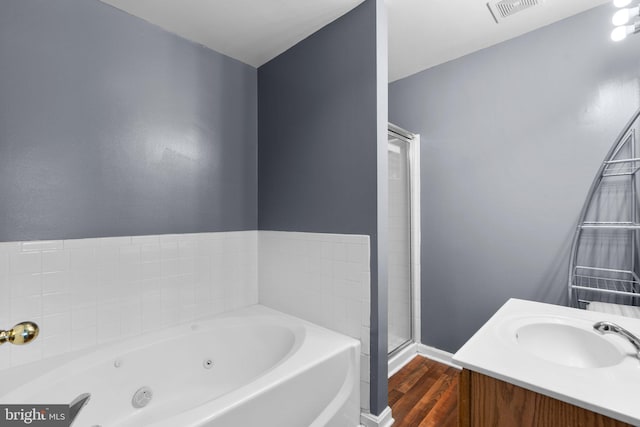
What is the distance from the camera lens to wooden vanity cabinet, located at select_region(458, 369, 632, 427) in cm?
70

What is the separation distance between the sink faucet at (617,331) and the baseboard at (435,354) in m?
1.42

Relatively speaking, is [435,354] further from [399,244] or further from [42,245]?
[42,245]

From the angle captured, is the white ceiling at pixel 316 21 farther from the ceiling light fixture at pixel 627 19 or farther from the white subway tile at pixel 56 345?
the white subway tile at pixel 56 345

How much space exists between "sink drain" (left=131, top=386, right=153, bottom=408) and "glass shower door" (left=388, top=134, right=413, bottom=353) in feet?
5.47

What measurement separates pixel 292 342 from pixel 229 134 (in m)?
1.53

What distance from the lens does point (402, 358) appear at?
223 cm

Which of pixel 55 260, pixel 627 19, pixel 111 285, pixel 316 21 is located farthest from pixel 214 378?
pixel 627 19

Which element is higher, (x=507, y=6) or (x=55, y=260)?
(x=507, y=6)

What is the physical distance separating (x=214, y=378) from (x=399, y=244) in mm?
1639

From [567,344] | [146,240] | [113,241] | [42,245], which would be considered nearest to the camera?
[567,344]

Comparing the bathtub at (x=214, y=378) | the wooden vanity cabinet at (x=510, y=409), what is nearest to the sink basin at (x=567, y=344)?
the wooden vanity cabinet at (x=510, y=409)

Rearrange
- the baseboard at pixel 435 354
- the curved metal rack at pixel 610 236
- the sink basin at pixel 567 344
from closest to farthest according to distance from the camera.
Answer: the sink basin at pixel 567 344 → the curved metal rack at pixel 610 236 → the baseboard at pixel 435 354

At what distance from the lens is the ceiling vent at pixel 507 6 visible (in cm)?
166

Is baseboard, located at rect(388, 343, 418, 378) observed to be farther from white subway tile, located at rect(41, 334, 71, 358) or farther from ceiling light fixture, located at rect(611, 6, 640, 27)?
ceiling light fixture, located at rect(611, 6, 640, 27)
